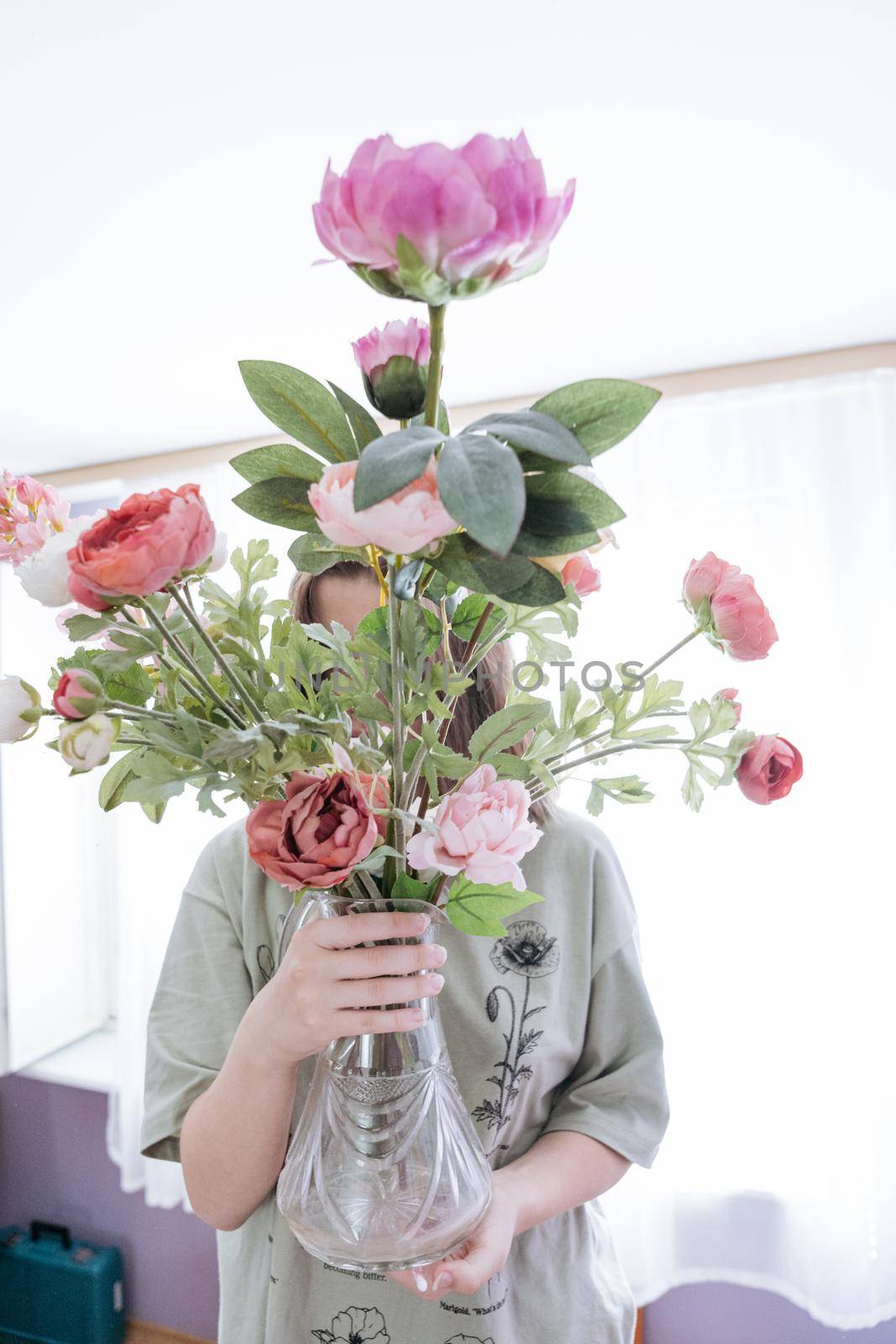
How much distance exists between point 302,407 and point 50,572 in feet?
0.45

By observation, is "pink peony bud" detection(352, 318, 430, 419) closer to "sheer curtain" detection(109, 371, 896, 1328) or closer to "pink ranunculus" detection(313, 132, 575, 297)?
"pink ranunculus" detection(313, 132, 575, 297)

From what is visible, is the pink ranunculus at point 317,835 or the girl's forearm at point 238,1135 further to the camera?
the girl's forearm at point 238,1135

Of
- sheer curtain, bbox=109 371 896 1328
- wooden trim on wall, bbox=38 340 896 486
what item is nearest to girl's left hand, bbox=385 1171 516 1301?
sheer curtain, bbox=109 371 896 1328

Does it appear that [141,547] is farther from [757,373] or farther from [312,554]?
[757,373]

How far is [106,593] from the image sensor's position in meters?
0.39

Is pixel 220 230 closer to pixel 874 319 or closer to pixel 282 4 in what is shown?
pixel 282 4

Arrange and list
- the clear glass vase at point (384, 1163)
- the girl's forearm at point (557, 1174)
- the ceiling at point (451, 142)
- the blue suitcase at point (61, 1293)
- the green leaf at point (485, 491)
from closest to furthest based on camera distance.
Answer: the green leaf at point (485, 491)
the clear glass vase at point (384, 1163)
the girl's forearm at point (557, 1174)
the ceiling at point (451, 142)
the blue suitcase at point (61, 1293)

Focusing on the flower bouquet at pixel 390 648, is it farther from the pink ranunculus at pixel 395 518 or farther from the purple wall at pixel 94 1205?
the purple wall at pixel 94 1205

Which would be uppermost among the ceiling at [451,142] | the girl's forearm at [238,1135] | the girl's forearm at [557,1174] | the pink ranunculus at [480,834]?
the ceiling at [451,142]

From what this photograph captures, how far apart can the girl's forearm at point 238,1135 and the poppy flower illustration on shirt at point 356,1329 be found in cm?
15

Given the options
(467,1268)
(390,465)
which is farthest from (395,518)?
(467,1268)

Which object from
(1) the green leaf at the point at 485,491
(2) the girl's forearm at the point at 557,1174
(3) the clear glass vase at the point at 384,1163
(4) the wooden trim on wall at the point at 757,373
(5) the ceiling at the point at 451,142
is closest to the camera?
(1) the green leaf at the point at 485,491

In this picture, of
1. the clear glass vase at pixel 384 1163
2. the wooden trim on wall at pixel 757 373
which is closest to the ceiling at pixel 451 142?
the wooden trim on wall at pixel 757 373

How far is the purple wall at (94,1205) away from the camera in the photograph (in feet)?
8.46
